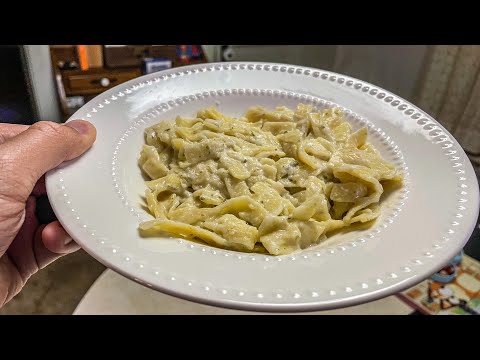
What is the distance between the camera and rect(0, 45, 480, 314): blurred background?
6.87 feet

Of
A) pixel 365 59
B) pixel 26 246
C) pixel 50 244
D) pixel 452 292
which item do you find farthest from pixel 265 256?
pixel 365 59

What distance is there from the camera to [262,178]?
5.29ft

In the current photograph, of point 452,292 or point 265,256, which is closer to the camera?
point 265,256

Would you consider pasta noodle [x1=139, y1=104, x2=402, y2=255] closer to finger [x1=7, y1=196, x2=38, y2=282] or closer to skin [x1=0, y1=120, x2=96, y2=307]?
skin [x1=0, y1=120, x2=96, y2=307]

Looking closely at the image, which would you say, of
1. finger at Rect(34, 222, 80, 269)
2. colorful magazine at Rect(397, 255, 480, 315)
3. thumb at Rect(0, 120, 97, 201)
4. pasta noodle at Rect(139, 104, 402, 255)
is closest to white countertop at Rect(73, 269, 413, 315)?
colorful magazine at Rect(397, 255, 480, 315)

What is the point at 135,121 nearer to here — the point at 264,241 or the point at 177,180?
the point at 177,180

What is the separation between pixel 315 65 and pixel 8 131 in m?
1.82

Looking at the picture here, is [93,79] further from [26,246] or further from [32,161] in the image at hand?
[32,161]

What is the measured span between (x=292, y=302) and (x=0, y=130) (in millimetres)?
1352

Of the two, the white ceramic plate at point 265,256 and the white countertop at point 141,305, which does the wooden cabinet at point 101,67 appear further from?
the white countertop at point 141,305

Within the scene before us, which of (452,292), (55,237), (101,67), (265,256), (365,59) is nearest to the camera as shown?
(265,256)

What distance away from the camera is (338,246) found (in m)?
1.35

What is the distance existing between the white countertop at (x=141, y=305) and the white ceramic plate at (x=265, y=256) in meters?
0.90

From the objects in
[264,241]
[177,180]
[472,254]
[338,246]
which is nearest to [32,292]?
[177,180]
